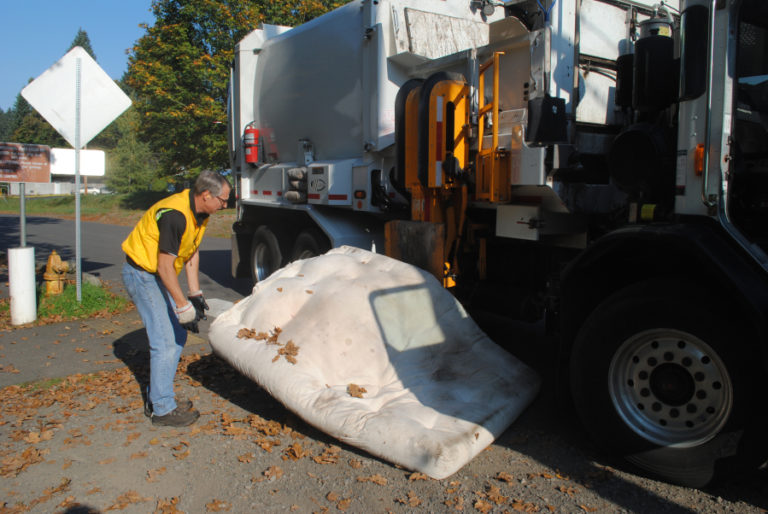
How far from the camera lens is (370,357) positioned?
4.20 m

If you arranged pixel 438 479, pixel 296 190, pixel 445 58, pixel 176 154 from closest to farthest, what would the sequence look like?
pixel 438 479 < pixel 445 58 < pixel 296 190 < pixel 176 154

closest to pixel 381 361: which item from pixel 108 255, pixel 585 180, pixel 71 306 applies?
pixel 585 180

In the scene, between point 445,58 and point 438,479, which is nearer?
point 438,479

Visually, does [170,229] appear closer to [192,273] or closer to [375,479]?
[192,273]

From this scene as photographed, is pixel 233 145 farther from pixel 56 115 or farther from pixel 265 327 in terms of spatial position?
pixel 265 327

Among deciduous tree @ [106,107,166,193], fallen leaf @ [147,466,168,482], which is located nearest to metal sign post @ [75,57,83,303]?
fallen leaf @ [147,466,168,482]

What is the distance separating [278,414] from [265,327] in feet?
1.97

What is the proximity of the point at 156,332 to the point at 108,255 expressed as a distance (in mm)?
10837

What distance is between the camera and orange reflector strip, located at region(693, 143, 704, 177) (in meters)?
3.22

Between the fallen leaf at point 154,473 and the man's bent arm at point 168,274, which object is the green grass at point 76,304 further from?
the fallen leaf at point 154,473

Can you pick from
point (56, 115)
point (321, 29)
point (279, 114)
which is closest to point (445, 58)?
point (321, 29)

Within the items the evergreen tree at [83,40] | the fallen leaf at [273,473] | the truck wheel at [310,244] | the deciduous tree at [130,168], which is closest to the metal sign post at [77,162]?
the truck wheel at [310,244]

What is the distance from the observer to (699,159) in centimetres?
323

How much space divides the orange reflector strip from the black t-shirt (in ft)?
9.65
